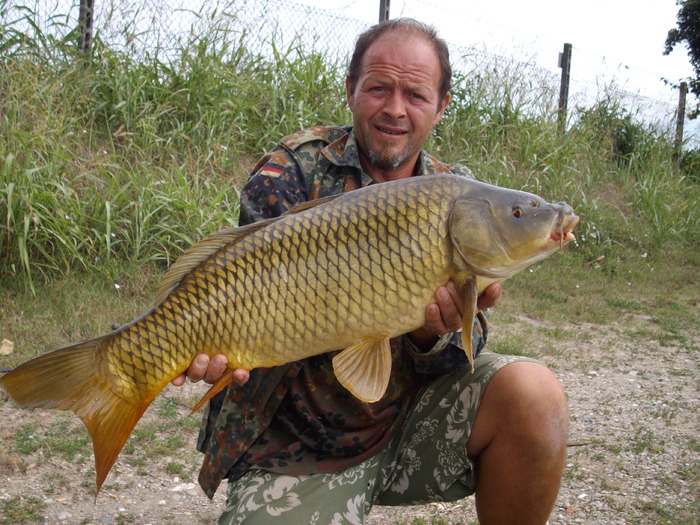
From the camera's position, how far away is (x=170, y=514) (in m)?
2.19

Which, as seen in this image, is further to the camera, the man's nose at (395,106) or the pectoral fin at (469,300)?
the man's nose at (395,106)

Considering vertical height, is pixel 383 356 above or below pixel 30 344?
above

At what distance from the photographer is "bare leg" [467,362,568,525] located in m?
1.60

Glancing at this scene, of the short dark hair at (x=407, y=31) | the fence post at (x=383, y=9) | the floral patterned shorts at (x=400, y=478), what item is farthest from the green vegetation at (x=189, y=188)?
the short dark hair at (x=407, y=31)

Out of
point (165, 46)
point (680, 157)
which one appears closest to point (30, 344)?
point (165, 46)

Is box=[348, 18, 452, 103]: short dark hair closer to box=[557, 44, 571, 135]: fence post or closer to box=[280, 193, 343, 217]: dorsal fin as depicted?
box=[280, 193, 343, 217]: dorsal fin

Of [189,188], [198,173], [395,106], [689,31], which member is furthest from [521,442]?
[689,31]

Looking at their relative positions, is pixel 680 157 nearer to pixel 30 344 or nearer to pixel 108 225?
pixel 108 225

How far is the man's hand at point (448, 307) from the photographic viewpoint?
148cm

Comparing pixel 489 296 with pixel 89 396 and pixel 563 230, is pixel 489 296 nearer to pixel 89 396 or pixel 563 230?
pixel 563 230

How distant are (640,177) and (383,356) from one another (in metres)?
7.14

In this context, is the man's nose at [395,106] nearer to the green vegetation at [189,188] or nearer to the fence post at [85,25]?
the green vegetation at [189,188]

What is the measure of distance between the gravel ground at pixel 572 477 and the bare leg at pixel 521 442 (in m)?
0.66

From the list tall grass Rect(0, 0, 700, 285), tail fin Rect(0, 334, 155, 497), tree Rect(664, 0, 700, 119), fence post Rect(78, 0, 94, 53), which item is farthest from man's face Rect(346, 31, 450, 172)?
tree Rect(664, 0, 700, 119)
